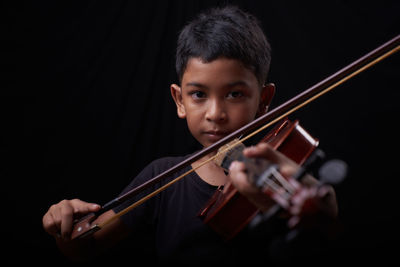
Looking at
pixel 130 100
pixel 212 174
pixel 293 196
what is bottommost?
pixel 293 196

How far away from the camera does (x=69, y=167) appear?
1.27 meters

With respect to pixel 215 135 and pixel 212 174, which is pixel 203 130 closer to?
pixel 215 135

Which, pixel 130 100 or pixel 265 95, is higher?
pixel 130 100

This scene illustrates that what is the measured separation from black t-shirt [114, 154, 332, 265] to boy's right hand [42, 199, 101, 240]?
0.13m

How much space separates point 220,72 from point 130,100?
0.55 m

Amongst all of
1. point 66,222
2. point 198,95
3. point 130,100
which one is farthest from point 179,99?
point 66,222

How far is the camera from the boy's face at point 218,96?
2.85 feet

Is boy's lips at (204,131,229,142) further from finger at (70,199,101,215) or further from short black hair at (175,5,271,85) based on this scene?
finger at (70,199,101,215)

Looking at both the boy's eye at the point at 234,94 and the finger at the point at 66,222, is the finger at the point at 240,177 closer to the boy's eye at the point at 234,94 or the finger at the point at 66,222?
the boy's eye at the point at 234,94

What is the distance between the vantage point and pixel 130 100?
1331 mm

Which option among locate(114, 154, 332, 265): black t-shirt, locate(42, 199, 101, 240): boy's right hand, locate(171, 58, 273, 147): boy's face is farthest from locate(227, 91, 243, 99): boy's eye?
locate(42, 199, 101, 240): boy's right hand

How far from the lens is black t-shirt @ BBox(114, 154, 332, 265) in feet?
2.56

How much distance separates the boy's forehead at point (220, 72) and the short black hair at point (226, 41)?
1cm

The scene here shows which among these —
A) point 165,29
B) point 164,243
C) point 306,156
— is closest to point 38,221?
point 164,243
